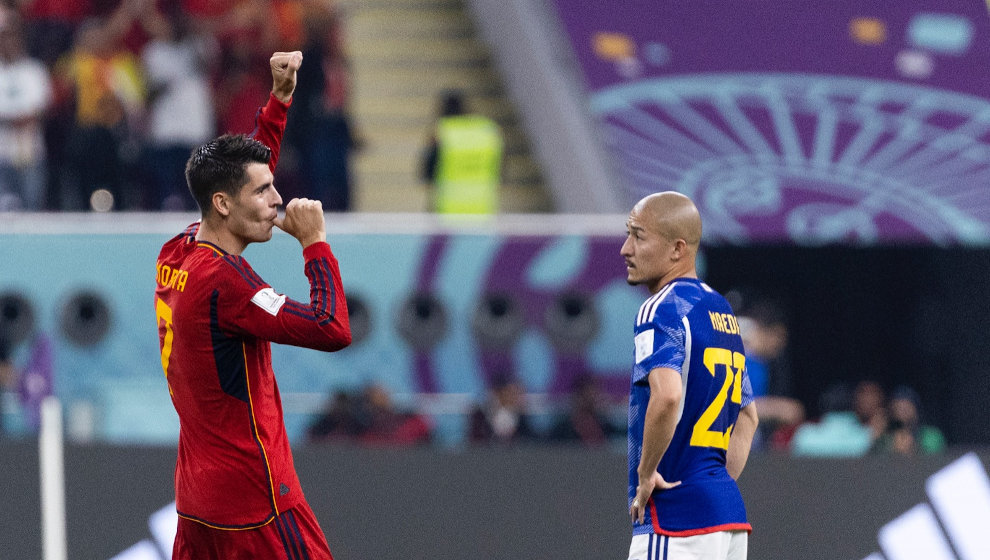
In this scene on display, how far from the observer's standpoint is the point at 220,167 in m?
5.04

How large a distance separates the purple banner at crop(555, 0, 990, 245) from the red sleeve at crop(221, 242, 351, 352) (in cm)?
912

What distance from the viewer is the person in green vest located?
13.8m

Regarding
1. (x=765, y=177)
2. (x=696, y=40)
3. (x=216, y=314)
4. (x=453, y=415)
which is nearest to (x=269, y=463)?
(x=216, y=314)

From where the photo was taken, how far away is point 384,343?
1281 centimetres

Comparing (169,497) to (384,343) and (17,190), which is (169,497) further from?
(17,190)

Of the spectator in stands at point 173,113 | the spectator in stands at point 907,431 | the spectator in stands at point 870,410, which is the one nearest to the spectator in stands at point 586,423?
the spectator in stands at point 870,410

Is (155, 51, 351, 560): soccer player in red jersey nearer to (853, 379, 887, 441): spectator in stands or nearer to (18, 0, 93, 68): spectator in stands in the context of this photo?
(853, 379, 887, 441): spectator in stands

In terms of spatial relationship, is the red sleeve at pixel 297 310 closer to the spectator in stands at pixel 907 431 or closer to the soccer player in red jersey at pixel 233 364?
the soccer player in red jersey at pixel 233 364

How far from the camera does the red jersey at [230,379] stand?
495 centimetres

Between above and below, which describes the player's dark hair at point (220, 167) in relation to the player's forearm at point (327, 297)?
above

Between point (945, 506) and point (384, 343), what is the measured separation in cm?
627

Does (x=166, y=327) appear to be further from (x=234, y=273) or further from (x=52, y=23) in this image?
(x=52, y=23)

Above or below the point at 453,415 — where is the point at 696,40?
above

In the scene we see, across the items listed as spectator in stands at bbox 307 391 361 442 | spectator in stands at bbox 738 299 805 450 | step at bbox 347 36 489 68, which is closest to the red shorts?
spectator in stands at bbox 738 299 805 450
